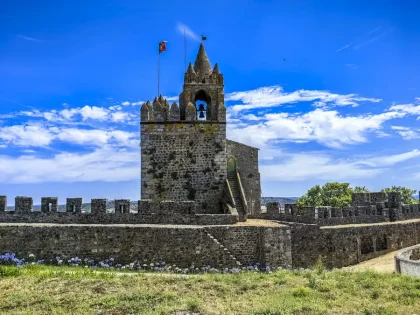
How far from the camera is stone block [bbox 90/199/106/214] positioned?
20641 millimetres

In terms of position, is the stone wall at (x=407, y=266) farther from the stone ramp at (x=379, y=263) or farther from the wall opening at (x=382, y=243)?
the wall opening at (x=382, y=243)

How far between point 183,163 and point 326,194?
31.2 m

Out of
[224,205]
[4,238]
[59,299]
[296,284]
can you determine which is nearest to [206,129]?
[224,205]

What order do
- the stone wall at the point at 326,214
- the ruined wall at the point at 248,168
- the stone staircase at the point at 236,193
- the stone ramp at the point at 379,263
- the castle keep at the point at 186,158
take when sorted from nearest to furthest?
the stone ramp at the point at 379,263, the stone staircase at the point at 236,193, the castle keep at the point at 186,158, the stone wall at the point at 326,214, the ruined wall at the point at 248,168

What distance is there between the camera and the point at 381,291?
40.0ft

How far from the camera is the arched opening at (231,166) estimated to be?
28.7 meters

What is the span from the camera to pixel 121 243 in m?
17.5

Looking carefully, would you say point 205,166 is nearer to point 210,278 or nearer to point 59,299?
point 210,278

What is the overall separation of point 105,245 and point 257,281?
22.2 ft

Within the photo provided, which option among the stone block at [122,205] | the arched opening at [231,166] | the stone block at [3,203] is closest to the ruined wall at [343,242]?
the arched opening at [231,166]

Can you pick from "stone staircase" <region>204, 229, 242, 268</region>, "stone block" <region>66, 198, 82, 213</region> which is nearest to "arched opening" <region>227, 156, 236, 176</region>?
"stone block" <region>66, 198, 82, 213</region>

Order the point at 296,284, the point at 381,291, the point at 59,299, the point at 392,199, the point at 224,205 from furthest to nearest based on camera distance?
the point at 392,199 < the point at 224,205 < the point at 296,284 < the point at 381,291 < the point at 59,299

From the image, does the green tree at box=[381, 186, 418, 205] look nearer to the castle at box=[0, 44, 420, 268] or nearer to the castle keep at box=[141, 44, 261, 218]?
the castle at box=[0, 44, 420, 268]

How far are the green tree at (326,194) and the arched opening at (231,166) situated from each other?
2363 cm
